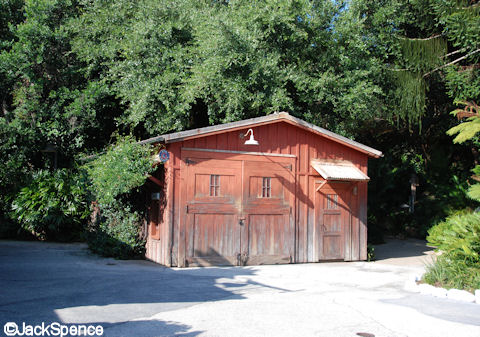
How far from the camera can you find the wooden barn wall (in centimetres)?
1198

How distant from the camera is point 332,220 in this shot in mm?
14102

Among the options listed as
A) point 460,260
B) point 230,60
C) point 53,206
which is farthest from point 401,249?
point 53,206

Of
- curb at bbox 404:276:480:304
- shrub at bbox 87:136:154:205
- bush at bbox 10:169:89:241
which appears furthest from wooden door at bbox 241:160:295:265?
bush at bbox 10:169:89:241

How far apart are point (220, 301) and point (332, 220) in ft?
22.5

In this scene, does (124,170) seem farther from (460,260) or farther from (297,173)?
(460,260)

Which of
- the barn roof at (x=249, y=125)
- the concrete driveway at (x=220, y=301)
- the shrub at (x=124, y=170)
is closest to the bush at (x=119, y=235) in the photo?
the concrete driveway at (x=220, y=301)

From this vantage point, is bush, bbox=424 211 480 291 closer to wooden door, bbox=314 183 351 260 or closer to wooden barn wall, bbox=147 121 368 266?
wooden door, bbox=314 183 351 260

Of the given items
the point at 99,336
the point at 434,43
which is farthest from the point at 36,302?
the point at 434,43

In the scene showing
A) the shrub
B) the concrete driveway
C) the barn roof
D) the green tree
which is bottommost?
the concrete driveway

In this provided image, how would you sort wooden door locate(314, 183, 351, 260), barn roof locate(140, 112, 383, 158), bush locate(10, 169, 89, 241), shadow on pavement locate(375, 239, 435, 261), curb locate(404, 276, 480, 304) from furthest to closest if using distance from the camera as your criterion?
shadow on pavement locate(375, 239, 435, 261)
bush locate(10, 169, 89, 241)
wooden door locate(314, 183, 351, 260)
barn roof locate(140, 112, 383, 158)
curb locate(404, 276, 480, 304)

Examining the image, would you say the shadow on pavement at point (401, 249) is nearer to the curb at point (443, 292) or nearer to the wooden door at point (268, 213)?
the wooden door at point (268, 213)

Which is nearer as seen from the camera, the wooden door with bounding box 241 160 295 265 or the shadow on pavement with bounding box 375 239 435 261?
the wooden door with bounding box 241 160 295 265

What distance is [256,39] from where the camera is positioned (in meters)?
17.3

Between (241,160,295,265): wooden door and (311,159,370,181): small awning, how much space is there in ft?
2.70
